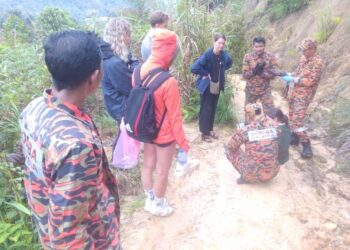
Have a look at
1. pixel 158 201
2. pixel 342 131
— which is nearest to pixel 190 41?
pixel 342 131

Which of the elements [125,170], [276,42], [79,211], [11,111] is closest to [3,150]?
[11,111]

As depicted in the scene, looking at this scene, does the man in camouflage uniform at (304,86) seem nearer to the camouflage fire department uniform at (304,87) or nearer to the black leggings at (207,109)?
the camouflage fire department uniform at (304,87)

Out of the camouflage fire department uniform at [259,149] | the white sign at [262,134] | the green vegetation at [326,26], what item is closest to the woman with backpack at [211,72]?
the camouflage fire department uniform at [259,149]

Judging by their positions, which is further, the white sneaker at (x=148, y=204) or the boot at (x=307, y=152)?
the boot at (x=307, y=152)

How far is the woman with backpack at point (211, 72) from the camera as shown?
453 cm

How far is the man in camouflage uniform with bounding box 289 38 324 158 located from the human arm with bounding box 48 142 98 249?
3808 millimetres

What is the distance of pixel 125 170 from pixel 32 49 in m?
2.33

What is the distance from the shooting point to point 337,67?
6.82m

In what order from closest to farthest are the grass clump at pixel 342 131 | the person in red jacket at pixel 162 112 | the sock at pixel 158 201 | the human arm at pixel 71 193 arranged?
the human arm at pixel 71 193 → the person in red jacket at pixel 162 112 → the sock at pixel 158 201 → the grass clump at pixel 342 131

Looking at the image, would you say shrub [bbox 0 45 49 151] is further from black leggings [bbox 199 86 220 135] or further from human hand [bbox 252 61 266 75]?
human hand [bbox 252 61 266 75]

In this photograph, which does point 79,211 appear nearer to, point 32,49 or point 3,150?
point 3,150

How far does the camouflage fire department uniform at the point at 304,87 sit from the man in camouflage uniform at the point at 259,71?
318mm

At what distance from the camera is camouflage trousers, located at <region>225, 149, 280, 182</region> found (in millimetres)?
3787

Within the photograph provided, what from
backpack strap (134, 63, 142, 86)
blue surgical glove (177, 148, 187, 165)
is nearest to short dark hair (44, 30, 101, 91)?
backpack strap (134, 63, 142, 86)
